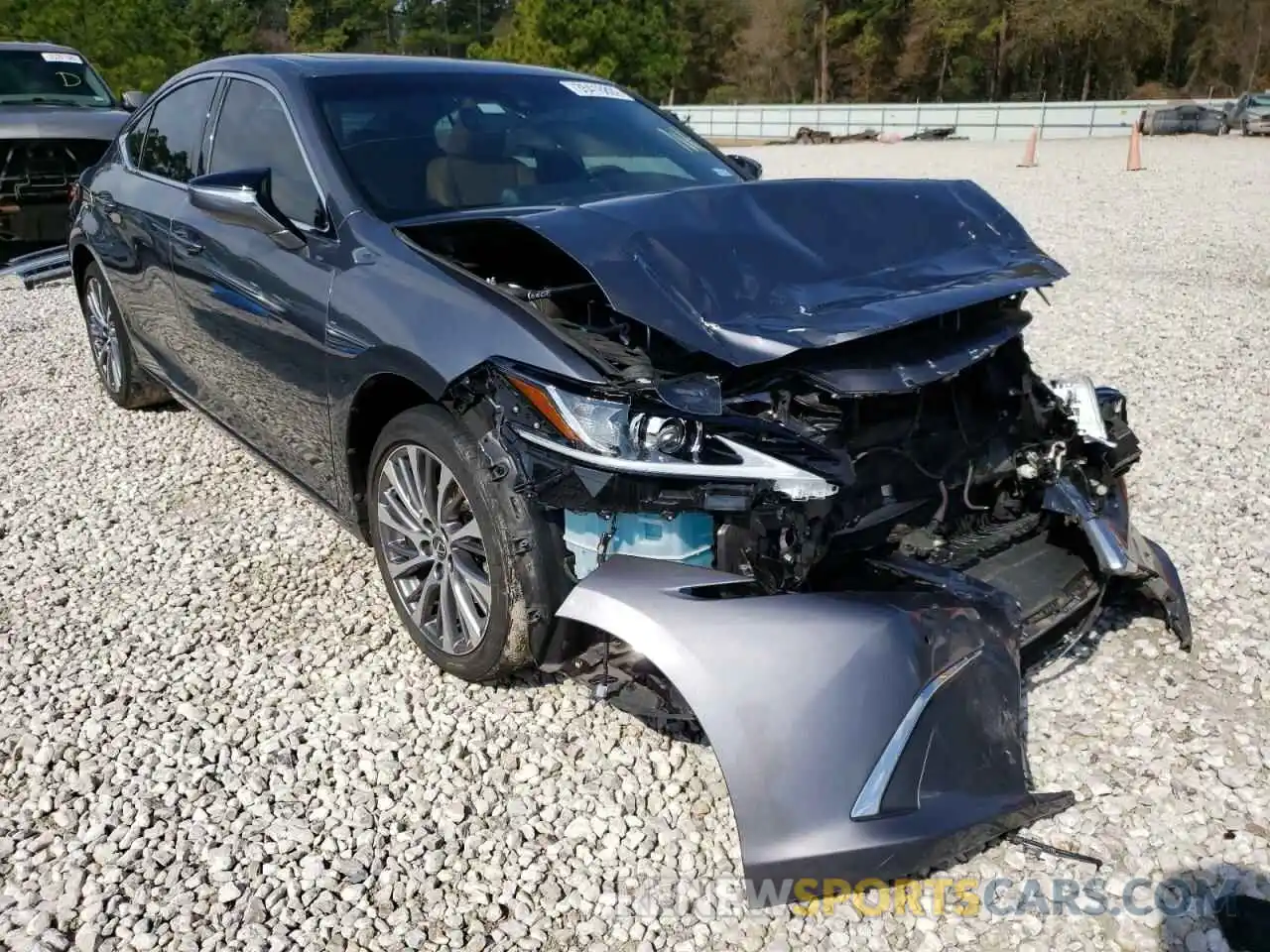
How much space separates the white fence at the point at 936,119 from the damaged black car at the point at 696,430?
113ft

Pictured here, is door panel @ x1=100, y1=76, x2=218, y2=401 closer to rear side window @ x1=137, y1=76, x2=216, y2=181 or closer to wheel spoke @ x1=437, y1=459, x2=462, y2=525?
rear side window @ x1=137, y1=76, x2=216, y2=181

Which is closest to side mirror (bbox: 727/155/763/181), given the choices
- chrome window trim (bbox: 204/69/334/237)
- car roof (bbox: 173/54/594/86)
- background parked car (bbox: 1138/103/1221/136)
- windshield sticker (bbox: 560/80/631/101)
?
windshield sticker (bbox: 560/80/631/101)

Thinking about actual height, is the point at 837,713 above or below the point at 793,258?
below

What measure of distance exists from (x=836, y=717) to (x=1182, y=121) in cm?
3775

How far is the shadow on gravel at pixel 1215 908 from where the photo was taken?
2.21 meters

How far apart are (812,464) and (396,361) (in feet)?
4.08

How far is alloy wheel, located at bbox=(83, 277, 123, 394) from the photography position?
219 inches

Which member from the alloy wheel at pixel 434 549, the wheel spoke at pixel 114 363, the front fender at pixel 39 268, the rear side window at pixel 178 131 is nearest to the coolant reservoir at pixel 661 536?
the alloy wheel at pixel 434 549

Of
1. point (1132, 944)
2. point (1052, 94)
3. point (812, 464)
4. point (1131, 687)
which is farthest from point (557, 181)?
point (1052, 94)

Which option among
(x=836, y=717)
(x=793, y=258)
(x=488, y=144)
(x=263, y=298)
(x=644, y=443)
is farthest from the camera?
(x=488, y=144)

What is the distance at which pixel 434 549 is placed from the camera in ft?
10.1

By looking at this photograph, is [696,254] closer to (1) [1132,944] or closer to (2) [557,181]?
(2) [557,181]

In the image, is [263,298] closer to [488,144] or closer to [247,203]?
[247,203]

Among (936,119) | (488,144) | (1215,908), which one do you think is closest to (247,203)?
(488,144)
